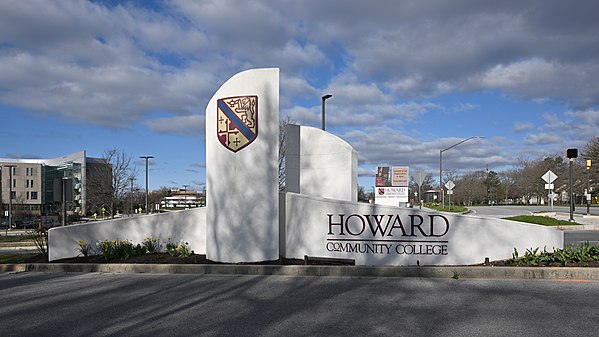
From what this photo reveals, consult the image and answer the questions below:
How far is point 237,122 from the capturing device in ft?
37.8

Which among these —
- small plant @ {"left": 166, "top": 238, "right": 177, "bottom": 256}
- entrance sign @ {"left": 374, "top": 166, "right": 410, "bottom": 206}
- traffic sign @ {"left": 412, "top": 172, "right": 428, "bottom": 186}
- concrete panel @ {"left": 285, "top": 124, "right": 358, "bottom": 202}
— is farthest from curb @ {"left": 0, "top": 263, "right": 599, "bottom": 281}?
entrance sign @ {"left": 374, "top": 166, "right": 410, "bottom": 206}

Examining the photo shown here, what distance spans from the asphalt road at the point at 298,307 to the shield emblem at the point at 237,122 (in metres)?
3.29

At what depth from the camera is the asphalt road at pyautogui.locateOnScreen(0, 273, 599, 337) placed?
6.21 metres

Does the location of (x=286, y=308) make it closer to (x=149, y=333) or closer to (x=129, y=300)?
(x=149, y=333)

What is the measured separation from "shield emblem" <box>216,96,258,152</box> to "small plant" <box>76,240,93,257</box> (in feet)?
16.2

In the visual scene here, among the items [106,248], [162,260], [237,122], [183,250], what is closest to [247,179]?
[237,122]

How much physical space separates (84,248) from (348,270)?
7.45m

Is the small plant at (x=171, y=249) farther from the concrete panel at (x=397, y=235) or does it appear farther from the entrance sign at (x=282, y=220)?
the concrete panel at (x=397, y=235)

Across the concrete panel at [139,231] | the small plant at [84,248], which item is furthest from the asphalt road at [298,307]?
the concrete panel at [139,231]

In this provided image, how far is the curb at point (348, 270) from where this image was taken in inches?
362

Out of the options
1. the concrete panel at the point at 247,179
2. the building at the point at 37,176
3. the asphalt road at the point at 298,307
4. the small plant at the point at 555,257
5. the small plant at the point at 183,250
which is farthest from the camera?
the building at the point at 37,176

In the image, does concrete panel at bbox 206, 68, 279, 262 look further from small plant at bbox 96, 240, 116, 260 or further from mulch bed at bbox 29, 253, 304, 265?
small plant at bbox 96, 240, 116, 260

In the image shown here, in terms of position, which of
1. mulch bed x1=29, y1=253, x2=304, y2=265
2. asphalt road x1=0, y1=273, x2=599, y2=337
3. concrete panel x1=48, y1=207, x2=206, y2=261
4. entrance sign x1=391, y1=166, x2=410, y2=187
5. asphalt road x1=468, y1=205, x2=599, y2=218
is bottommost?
asphalt road x1=468, y1=205, x2=599, y2=218

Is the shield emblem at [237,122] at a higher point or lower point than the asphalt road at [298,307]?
higher
